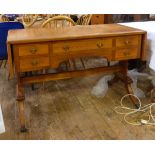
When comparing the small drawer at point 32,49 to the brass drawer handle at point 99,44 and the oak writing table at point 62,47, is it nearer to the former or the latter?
the oak writing table at point 62,47

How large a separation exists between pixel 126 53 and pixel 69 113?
717mm

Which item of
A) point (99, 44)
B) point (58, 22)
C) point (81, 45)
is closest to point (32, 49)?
point (81, 45)

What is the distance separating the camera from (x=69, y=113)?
2.10 m

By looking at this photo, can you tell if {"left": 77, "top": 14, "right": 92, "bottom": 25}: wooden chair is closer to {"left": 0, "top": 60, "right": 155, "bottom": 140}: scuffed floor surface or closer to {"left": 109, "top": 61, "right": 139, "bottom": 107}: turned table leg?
{"left": 0, "top": 60, "right": 155, "bottom": 140}: scuffed floor surface

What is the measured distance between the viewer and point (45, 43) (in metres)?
1.68

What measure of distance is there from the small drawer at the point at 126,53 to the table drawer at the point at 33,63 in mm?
580

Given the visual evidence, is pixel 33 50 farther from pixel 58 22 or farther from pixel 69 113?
pixel 58 22

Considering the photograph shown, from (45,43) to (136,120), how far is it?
98cm

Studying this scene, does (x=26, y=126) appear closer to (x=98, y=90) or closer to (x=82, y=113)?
(x=82, y=113)

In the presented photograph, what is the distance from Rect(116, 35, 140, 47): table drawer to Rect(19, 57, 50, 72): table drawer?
1.94 feet

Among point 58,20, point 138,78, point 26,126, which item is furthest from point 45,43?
point 138,78

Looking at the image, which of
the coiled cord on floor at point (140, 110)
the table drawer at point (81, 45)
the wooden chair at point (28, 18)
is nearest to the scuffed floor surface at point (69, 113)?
the coiled cord on floor at point (140, 110)

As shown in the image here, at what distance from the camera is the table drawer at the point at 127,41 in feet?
Answer: 6.16

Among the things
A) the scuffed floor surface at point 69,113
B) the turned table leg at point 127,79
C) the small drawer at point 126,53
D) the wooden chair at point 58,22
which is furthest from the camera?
the wooden chair at point 58,22
